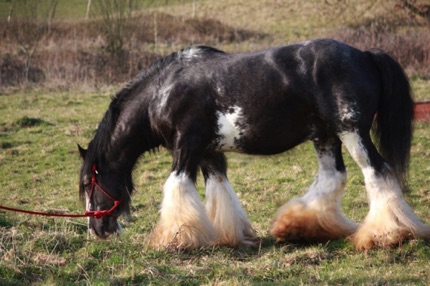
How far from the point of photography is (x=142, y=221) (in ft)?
24.9

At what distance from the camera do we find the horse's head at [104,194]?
6527 millimetres

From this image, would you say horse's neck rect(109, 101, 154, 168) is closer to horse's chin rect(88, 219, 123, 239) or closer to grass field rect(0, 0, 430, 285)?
horse's chin rect(88, 219, 123, 239)

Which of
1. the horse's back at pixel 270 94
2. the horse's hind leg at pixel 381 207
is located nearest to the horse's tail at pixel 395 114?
the horse's back at pixel 270 94

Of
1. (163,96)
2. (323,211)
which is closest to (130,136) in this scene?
(163,96)

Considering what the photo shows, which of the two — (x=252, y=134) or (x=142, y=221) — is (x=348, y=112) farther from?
(x=142, y=221)

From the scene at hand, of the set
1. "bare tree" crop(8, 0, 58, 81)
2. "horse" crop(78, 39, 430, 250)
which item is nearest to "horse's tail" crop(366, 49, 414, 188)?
"horse" crop(78, 39, 430, 250)

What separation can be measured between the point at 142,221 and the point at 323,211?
91.8 inches

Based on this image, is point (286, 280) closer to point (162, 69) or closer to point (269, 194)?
point (162, 69)

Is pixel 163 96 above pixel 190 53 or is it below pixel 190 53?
below

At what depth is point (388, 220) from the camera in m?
5.71

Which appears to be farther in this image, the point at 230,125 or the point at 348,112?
the point at 230,125

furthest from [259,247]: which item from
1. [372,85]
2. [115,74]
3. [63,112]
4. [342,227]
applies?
[115,74]

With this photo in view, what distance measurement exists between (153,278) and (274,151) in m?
1.95

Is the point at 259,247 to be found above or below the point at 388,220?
below
